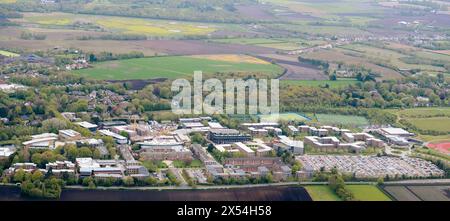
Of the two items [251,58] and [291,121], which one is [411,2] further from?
[291,121]

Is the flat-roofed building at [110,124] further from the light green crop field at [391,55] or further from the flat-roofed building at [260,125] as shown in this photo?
the light green crop field at [391,55]

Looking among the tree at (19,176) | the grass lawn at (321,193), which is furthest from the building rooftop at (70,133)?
the grass lawn at (321,193)

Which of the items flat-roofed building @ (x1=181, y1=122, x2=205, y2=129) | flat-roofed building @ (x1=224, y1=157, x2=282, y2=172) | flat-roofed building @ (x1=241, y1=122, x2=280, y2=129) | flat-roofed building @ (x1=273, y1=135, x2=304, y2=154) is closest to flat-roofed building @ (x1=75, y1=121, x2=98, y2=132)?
flat-roofed building @ (x1=181, y1=122, x2=205, y2=129)

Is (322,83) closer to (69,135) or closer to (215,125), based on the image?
(215,125)

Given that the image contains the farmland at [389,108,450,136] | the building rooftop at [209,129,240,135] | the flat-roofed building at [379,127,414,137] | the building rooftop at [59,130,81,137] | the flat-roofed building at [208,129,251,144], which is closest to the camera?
the building rooftop at [59,130,81,137]

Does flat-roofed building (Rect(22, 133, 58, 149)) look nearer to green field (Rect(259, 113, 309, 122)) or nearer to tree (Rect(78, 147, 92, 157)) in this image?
tree (Rect(78, 147, 92, 157))

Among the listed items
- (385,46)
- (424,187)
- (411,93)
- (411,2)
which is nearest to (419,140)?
(424,187)

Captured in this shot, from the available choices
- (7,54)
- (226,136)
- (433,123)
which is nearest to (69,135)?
(226,136)
